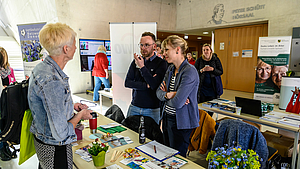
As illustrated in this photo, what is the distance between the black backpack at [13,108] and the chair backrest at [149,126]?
1.10 meters

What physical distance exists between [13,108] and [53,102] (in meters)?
0.48

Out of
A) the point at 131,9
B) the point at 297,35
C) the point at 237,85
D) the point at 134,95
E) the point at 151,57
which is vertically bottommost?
the point at 237,85

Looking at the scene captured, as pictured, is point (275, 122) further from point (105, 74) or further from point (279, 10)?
point (279, 10)

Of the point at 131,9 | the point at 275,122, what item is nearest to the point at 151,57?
the point at 275,122

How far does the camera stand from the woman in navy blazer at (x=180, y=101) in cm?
191

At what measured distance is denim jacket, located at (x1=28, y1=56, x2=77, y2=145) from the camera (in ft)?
3.66

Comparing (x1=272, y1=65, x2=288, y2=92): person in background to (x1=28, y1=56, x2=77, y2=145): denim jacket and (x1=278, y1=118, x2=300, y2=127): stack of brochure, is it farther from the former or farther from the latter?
(x1=28, y1=56, x2=77, y2=145): denim jacket

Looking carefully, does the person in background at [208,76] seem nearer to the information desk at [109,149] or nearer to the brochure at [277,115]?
the brochure at [277,115]

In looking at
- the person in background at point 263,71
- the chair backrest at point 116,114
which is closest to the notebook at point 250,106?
the chair backrest at point 116,114

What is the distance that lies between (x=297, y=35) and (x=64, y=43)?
676 centimetres

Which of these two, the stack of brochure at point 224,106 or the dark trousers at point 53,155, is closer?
the dark trousers at point 53,155

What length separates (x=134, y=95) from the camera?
2.52 metres

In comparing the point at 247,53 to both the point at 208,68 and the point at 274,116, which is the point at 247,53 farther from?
the point at 274,116

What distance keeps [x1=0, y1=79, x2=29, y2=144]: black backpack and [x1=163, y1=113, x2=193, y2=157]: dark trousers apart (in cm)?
130
